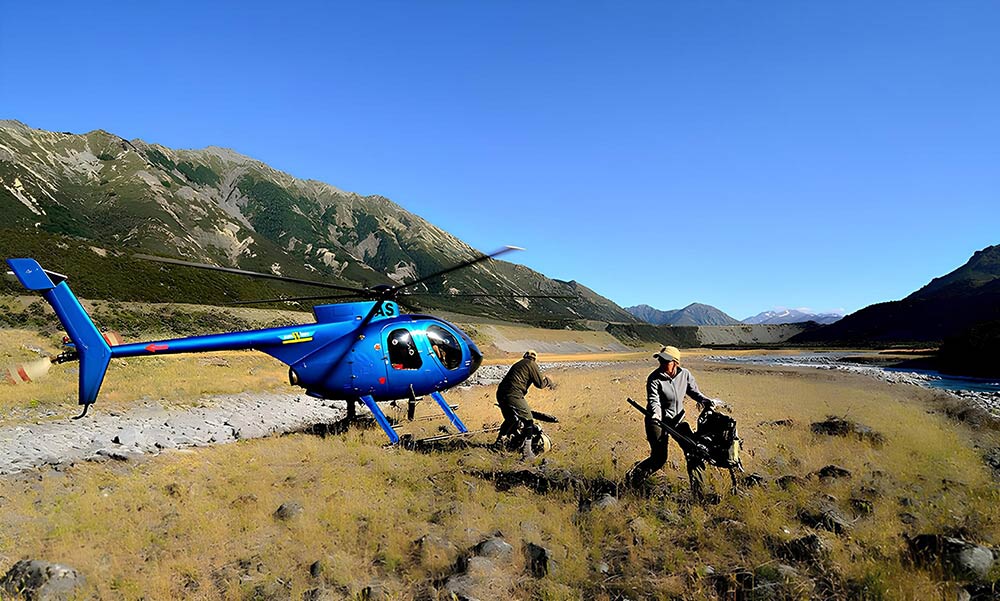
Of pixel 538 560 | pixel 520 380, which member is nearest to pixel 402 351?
pixel 520 380

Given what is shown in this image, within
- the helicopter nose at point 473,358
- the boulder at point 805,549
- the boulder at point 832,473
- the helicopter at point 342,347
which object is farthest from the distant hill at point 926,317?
the boulder at point 805,549

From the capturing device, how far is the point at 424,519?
7.38 metres

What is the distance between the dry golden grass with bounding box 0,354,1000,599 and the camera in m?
5.46

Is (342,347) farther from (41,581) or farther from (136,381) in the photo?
(136,381)

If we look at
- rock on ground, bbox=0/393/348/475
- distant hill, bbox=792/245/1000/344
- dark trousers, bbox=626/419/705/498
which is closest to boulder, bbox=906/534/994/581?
dark trousers, bbox=626/419/705/498

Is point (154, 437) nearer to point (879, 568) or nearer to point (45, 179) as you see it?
point (879, 568)

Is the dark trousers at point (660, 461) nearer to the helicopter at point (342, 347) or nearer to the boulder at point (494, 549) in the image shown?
the boulder at point (494, 549)

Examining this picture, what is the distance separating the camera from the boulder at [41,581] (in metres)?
5.01

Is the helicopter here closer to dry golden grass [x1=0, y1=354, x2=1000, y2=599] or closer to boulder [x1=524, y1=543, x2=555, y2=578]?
dry golden grass [x1=0, y1=354, x2=1000, y2=599]

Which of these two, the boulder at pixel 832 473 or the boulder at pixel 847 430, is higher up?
the boulder at pixel 832 473

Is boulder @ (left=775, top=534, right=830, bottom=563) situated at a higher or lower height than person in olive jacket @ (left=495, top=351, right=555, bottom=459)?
lower

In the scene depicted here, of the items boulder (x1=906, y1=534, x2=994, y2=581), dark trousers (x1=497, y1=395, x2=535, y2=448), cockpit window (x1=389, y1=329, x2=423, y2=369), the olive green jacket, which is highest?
cockpit window (x1=389, y1=329, x2=423, y2=369)

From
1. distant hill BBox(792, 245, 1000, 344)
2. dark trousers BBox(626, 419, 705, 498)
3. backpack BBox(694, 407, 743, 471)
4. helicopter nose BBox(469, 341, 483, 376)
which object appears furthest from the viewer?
distant hill BBox(792, 245, 1000, 344)

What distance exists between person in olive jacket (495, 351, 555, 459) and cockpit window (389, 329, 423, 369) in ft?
10.5
